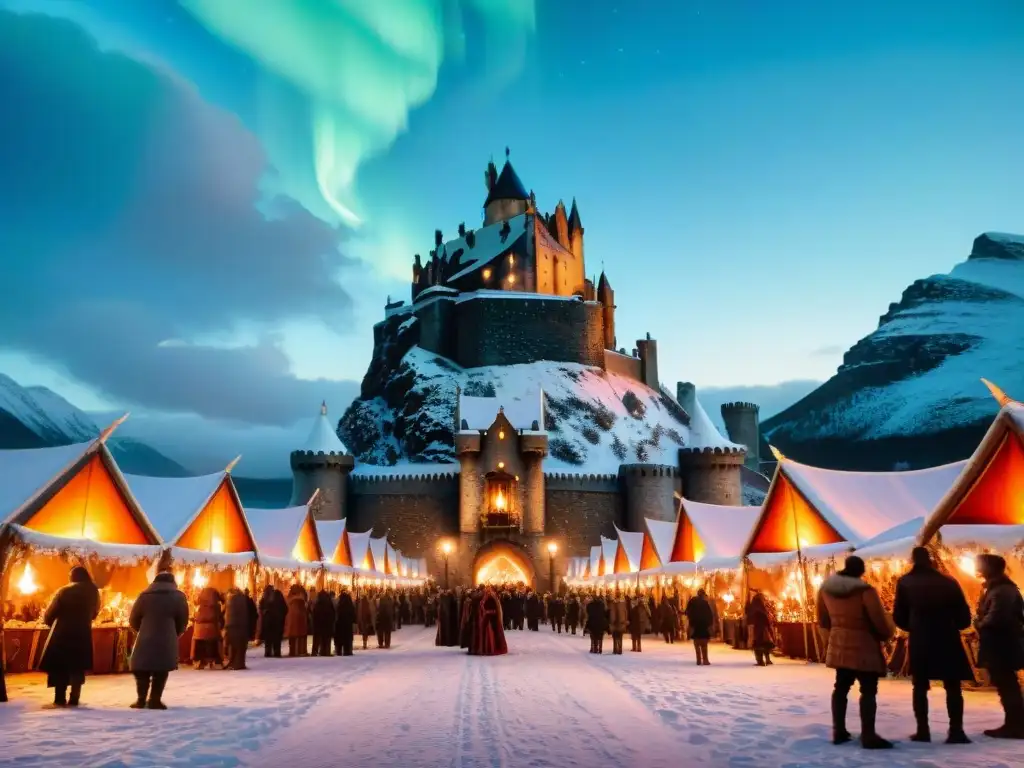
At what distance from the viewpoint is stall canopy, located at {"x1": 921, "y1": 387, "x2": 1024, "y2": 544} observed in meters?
8.23

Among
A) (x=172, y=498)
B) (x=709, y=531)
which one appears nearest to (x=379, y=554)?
(x=709, y=531)

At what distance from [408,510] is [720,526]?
1419 inches

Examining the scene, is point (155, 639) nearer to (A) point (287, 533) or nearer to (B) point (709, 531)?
(A) point (287, 533)

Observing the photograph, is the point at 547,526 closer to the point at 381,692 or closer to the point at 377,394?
the point at 377,394

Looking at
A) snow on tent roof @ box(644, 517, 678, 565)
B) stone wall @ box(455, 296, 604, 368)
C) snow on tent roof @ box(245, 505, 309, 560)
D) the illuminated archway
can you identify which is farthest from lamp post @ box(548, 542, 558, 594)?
snow on tent roof @ box(245, 505, 309, 560)

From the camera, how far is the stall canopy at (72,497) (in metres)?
10.4

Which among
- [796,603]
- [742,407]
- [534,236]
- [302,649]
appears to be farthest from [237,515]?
[742,407]

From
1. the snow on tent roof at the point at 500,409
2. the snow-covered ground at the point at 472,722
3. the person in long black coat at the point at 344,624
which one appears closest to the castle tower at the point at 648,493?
the snow on tent roof at the point at 500,409

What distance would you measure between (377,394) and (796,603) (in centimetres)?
5674

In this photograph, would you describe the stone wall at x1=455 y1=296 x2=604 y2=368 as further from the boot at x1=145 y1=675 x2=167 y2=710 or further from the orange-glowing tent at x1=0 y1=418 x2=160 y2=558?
A: the boot at x1=145 y1=675 x2=167 y2=710

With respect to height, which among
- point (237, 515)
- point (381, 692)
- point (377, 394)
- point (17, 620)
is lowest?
point (381, 692)

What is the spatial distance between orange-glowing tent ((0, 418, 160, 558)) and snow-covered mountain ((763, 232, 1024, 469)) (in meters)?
100

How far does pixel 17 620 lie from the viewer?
35.7ft

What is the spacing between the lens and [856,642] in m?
5.41
